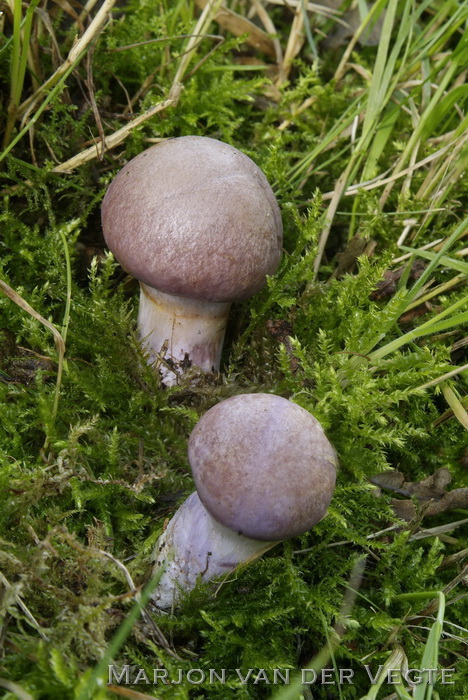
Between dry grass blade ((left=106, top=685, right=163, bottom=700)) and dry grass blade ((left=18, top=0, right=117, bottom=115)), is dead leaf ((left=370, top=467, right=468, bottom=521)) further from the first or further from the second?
dry grass blade ((left=18, top=0, right=117, bottom=115))

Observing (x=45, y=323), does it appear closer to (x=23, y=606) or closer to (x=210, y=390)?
(x=210, y=390)

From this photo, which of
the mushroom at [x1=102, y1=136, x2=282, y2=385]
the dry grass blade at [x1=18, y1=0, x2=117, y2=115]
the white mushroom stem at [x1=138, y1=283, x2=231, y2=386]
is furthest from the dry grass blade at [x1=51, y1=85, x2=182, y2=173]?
the white mushroom stem at [x1=138, y1=283, x2=231, y2=386]

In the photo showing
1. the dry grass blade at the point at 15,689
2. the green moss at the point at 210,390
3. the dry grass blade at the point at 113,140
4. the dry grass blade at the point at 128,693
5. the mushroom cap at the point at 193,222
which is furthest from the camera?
the dry grass blade at the point at 113,140

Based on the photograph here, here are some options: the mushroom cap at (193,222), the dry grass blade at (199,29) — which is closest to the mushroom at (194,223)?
the mushroom cap at (193,222)

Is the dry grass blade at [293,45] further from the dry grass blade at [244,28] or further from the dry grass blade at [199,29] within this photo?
the dry grass blade at [199,29]

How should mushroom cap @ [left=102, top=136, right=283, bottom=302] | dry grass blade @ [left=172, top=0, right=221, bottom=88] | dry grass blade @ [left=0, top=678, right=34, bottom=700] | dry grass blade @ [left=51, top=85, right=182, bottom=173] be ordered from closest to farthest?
dry grass blade @ [left=0, top=678, right=34, bottom=700] < mushroom cap @ [left=102, top=136, right=283, bottom=302] < dry grass blade @ [left=51, top=85, right=182, bottom=173] < dry grass blade @ [left=172, top=0, right=221, bottom=88]

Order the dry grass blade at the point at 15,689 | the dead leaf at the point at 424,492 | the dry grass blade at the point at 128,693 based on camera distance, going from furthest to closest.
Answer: the dead leaf at the point at 424,492 < the dry grass blade at the point at 128,693 < the dry grass blade at the point at 15,689

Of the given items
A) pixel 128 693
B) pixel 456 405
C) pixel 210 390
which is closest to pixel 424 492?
pixel 456 405
